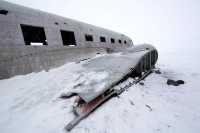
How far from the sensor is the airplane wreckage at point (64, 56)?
347cm

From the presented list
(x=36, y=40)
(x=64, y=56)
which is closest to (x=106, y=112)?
(x=64, y=56)

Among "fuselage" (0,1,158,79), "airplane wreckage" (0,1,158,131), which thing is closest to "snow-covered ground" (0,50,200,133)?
"airplane wreckage" (0,1,158,131)

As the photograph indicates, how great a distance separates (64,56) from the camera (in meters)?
7.74

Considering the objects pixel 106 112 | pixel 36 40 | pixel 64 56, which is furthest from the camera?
pixel 36 40

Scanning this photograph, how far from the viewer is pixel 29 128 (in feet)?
8.33

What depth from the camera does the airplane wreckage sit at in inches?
137

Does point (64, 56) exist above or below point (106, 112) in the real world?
above

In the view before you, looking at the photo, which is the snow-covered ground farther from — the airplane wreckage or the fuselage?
the fuselage

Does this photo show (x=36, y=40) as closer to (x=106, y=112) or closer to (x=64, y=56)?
(x=64, y=56)

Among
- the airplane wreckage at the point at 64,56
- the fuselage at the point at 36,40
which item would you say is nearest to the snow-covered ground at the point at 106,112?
the airplane wreckage at the point at 64,56

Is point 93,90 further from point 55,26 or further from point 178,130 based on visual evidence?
point 55,26

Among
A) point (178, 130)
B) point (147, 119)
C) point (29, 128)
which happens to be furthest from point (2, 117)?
point (178, 130)

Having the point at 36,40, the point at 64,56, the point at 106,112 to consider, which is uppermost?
the point at 36,40

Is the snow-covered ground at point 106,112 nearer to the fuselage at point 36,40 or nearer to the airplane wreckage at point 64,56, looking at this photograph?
the airplane wreckage at point 64,56
